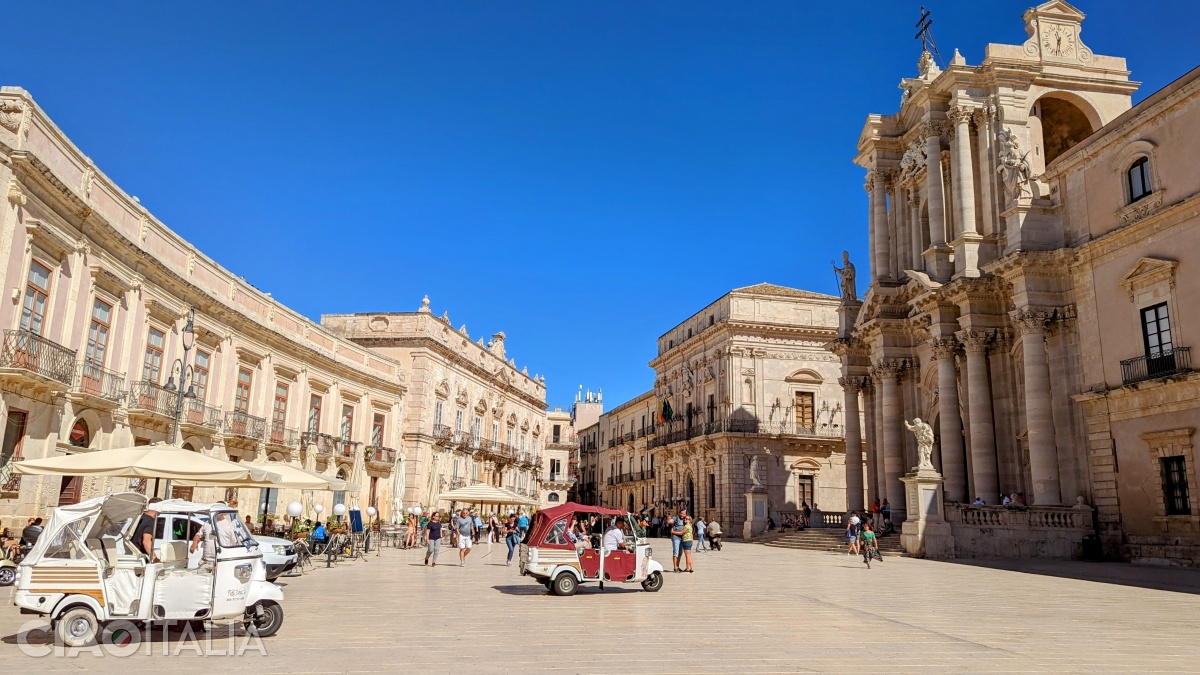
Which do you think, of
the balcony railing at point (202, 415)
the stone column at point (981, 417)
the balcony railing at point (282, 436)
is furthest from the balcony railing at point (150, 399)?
the stone column at point (981, 417)

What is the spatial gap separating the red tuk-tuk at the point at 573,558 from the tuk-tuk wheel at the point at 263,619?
5.43 m

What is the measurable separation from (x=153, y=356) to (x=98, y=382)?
348 centimetres

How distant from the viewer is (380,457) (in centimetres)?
3753

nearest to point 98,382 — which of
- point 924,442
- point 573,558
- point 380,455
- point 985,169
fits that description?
point 573,558

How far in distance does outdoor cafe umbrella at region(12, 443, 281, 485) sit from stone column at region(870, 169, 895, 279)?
25329mm

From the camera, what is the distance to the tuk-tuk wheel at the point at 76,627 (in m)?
7.82

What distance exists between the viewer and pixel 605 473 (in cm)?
7194

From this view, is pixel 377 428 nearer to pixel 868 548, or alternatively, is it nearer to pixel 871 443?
pixel 871 443

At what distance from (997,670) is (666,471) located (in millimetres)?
47039

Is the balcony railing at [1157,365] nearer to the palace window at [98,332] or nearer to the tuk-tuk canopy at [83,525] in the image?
the tuk-tuk canopy at [83,525]

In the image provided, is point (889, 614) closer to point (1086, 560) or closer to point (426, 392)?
point (1086, 560)

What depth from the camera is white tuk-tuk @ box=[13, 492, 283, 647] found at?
25.9 feet

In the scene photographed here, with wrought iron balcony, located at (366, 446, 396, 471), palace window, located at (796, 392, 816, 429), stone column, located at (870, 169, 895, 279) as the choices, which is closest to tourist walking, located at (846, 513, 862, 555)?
stone column, located at (870, 169, 895, 279)

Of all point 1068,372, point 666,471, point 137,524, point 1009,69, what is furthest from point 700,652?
point 666,471
